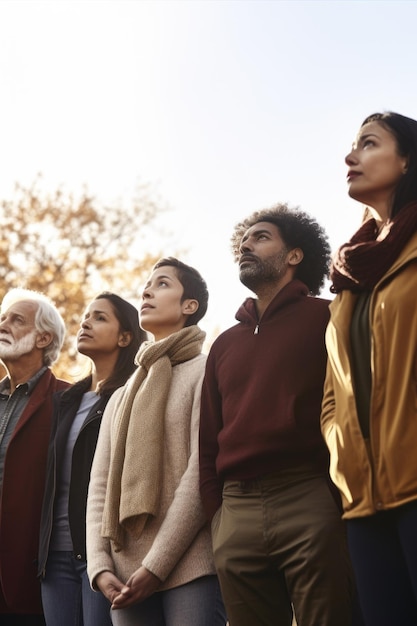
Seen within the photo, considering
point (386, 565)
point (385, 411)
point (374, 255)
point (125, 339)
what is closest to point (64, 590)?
point (125, 339)

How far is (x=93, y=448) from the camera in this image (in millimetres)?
4570

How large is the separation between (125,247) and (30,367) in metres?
16.5

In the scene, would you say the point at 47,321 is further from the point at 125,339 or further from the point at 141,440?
the point at 141,440

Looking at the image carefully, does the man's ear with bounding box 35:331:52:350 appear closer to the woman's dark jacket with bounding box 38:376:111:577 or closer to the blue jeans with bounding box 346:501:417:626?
the woman's dark jacket with bounding box 38:376:111:577

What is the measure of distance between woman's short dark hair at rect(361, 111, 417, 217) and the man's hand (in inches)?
72.0

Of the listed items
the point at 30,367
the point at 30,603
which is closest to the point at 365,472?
the point at 30,603

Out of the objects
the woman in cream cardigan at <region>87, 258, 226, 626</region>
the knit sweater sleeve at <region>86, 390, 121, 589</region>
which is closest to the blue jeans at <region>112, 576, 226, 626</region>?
the woman in cream cardigan at <region>87, 258, 226, 626</region>

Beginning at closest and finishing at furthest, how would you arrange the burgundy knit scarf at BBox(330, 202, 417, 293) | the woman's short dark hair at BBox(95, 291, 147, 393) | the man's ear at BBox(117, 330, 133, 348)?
the burgundy knit scarf at BBox(330, 202, 417, 293), the woman's short dark hair at BBox(95, 291, 147, 393), the man's ear at BBox(117, 330, 133, 348)

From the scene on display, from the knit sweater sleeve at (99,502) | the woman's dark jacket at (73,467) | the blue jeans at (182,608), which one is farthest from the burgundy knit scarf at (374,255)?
the woman's dark jacket at (73,467)

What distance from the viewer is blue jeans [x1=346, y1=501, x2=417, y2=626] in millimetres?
2578

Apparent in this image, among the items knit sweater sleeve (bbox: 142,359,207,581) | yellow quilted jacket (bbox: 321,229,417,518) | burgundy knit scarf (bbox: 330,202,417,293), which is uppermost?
burgundy knit scarf (bbox: 330,202,417,293)

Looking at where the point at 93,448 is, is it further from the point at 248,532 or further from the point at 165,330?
the point at 248,532

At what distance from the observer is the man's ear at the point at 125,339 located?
5.07 metres

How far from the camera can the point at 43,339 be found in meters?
5.57
